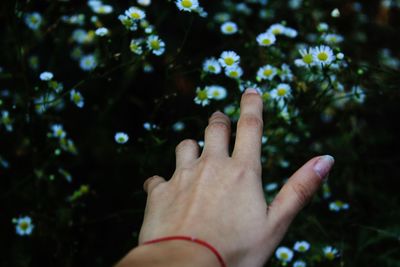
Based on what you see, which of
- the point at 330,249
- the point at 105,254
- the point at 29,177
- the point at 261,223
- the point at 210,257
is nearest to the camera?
the point at 210,257

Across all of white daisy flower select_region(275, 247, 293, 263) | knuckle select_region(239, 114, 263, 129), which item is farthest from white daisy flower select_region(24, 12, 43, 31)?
white daisy flower select_region(275, 247, 293, 263)

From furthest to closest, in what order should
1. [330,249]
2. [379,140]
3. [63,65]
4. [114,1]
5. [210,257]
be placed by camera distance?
[63,65] → [379,140] → [114,1] → [330,249] → [210,257]

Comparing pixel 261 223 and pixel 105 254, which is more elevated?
pixel 261 223

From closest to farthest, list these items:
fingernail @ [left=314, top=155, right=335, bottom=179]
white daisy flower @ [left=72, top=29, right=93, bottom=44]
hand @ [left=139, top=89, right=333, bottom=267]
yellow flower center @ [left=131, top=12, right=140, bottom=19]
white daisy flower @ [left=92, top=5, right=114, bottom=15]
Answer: hand @ [left=139, top=89, right=333, bottom=267] < fingernail @ [left=314, top=155, right=335, bottom=179] < yellow flower center @ [left=131, top=12, right=140, bottom=19] < white daisy flower @ [left=92, top=5, right=114, bottom=15] < white daisy flower @ [left=72, top=29, right=93, bottom=44]

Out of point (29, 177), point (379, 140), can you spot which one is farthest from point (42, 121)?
point (379, 140)

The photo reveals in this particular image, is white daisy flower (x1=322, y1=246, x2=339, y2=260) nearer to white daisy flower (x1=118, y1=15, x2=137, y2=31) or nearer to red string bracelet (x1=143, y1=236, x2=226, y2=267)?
red string bracelet (x1=143, y1=236, x2=226, y2=267)

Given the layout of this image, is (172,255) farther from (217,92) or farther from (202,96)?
(217,92)

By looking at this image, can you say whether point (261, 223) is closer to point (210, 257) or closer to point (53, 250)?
point (210, 257)

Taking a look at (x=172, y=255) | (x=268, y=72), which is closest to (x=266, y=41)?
(x=268, y=72)

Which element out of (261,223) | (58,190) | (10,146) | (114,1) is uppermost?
(261,223)
